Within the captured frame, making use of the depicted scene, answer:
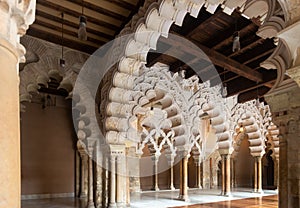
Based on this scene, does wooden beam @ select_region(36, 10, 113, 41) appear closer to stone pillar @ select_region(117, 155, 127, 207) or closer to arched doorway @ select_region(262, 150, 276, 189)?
stone pillar @ select_region(117, 155, 127, 207)

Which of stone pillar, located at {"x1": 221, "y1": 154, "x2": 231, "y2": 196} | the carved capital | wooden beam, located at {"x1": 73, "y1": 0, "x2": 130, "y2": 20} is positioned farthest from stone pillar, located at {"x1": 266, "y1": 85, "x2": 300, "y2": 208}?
stone pillar, located at {"x1": 221, "y1": 154, "x2": 231, "y2": 196}

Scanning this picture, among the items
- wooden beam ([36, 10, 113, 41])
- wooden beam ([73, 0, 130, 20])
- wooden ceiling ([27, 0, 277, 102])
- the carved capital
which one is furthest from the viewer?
wooden beam ([36, 10, 113, 41])

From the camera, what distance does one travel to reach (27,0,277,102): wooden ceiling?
5.18m

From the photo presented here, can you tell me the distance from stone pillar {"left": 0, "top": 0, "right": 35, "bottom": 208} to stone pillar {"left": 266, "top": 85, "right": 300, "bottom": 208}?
88.6 inches

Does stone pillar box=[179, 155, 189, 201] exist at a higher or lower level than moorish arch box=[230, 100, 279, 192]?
lower

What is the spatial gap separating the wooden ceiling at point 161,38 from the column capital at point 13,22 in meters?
3.67

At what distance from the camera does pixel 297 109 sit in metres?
2.60

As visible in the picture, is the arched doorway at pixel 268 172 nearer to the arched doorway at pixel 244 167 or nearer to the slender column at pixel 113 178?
the arched doorway at pixel 244 167

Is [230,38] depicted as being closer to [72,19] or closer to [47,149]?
[72,19]

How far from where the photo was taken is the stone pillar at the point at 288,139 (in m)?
2.51

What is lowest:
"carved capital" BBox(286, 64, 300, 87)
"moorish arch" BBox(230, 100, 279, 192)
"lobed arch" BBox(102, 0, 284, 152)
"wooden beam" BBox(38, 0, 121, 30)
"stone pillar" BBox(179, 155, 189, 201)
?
"stone pillar" BBox(179, 155, 189, 201)

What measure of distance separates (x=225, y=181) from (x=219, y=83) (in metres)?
3.66

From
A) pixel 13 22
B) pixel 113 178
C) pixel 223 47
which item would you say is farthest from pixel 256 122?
pixel 13 22

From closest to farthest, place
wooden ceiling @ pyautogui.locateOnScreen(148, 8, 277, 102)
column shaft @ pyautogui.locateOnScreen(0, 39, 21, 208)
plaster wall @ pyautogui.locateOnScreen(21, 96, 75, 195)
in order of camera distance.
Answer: column shaft @ pyautogui.locateOnScreen(0, 39, 21, 208)
wooden ceiling @ pyautogui.locateOnScreen(148, 8, 277, 102)
plaster wall @ pyautogui.locateOnScreen(21, 96, 75, 195)
